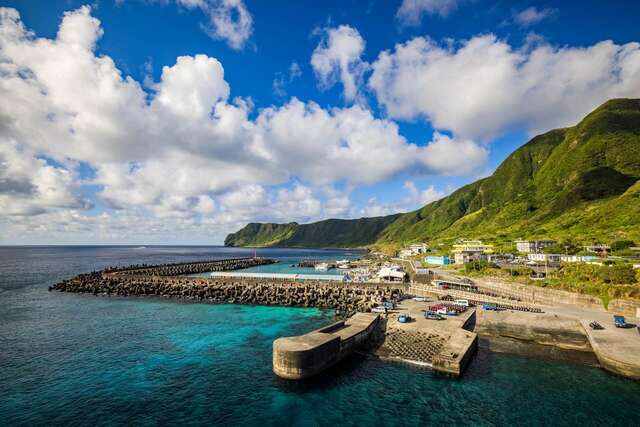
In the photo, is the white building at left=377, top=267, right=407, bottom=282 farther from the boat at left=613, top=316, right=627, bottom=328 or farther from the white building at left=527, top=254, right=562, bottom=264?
the boat at left=613, top=316, right=627, bottom=328

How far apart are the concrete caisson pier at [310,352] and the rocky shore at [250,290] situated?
19666 millimetres

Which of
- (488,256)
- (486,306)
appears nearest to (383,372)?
(486,306)

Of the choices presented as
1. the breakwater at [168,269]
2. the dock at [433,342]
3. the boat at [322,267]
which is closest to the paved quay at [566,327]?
the dock at [433,342]

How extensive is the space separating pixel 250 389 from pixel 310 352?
6312mm

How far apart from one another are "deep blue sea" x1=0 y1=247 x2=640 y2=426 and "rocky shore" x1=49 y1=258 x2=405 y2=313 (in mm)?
19403

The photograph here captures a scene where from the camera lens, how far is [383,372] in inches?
1234

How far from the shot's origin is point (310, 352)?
1163 inches

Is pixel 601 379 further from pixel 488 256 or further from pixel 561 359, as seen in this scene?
pixel 488 256

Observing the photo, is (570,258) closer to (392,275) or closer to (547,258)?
(547,258)

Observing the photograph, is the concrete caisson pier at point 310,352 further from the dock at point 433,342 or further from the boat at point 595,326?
the boat at point 595,326

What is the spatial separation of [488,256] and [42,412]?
119032 mm

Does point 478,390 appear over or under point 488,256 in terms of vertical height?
under

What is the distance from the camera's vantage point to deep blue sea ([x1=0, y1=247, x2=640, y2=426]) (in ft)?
78.0

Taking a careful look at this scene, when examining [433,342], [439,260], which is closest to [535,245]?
[439,260]
